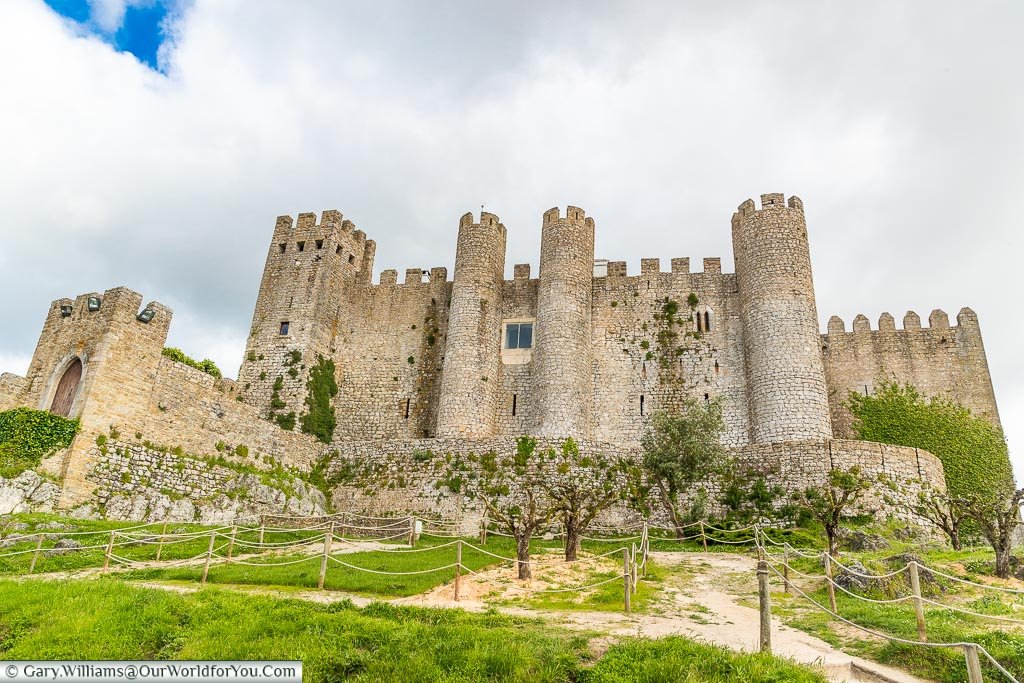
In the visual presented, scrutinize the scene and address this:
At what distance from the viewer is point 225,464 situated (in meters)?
21.7

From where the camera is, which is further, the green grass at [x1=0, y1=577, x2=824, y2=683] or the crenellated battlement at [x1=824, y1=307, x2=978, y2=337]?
the crenellated battlement at [x1=824, y1=307, x2=978, y2=337]

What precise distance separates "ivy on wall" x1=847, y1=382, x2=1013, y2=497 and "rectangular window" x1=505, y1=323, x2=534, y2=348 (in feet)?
47.7

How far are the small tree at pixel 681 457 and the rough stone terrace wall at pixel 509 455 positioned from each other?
30.5 inches

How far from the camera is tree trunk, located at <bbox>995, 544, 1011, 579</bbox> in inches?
485

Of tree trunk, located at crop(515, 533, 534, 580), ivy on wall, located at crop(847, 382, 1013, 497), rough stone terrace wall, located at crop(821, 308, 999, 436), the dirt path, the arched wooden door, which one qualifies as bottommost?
the dirt path

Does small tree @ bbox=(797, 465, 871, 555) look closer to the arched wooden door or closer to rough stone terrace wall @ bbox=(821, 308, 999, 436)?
rough stone terrace wall @ bbox=(821, 308, 999, 436)

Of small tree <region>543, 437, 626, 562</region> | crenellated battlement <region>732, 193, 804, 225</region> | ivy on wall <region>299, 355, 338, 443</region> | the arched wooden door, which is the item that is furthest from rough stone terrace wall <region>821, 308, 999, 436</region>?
the arched wooden door

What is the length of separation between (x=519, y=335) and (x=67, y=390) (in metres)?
17.5

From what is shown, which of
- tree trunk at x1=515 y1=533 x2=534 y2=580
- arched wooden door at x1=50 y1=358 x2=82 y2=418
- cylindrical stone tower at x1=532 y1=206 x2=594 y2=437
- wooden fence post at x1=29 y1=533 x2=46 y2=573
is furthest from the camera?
cylindrical stone tower at x1=532 y1=206 x2=594 y2=437

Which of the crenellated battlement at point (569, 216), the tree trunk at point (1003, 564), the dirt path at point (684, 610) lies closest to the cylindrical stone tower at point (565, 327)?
the crenellated battlement at point (569, 216)

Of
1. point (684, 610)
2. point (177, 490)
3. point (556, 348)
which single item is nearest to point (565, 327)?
point (556, 348)

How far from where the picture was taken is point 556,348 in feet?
92.2

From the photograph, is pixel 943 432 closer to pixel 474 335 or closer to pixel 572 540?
pixel 474 335

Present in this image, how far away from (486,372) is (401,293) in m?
7.36
